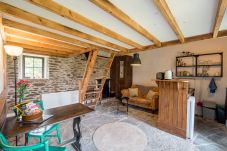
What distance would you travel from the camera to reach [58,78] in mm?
4820

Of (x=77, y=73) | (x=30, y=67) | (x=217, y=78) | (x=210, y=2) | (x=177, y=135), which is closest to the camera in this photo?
(x=210, y=2)

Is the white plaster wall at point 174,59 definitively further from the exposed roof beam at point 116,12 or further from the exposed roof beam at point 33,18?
the exposed roof beam at point 33,18

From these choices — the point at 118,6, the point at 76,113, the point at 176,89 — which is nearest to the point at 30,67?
the point at 76,113

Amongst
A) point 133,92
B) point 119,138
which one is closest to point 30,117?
point 119,138

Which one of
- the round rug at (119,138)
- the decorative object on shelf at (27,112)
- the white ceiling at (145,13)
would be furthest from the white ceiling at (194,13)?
the round rug at (119,138)

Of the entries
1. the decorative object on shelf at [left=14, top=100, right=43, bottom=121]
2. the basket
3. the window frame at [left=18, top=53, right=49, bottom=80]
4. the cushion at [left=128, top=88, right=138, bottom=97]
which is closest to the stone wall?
the window frame at [left=18, top=53, right=49, bottom=80]

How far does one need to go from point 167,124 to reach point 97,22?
2844 millimetres

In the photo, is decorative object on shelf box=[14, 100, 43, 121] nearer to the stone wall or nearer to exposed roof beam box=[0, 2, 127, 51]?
exposed roof beam box=[0, 2, 127, 51]

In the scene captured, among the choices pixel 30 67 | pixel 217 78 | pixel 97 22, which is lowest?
pixel 217 78

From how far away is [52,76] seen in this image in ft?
15.3

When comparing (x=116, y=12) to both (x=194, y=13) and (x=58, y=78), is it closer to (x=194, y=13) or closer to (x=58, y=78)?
(x=194, y=13)

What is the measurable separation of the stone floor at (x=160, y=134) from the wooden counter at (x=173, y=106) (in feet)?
0.63

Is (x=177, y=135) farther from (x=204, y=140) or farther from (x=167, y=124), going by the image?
(x=204, y=140)

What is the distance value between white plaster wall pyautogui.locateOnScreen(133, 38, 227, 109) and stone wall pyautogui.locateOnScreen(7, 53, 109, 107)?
7.95ft
